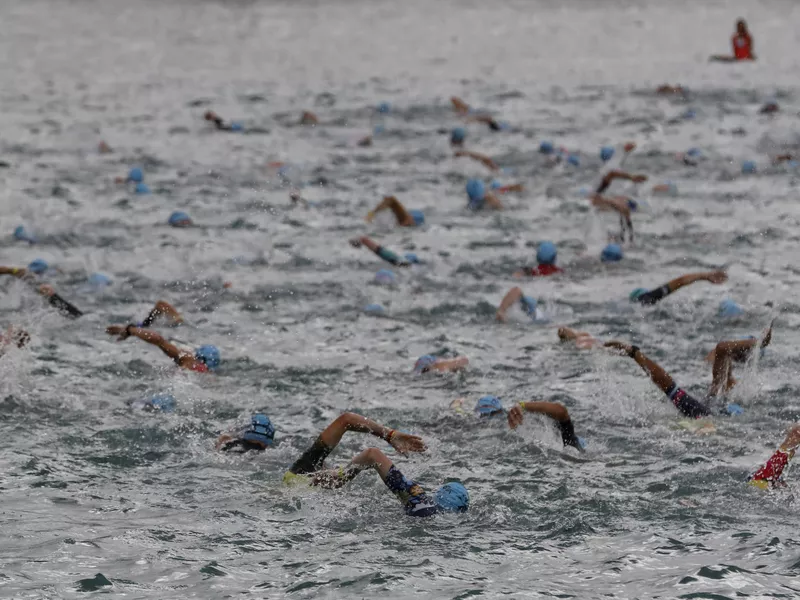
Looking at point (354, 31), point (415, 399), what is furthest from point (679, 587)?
point (354, 31)

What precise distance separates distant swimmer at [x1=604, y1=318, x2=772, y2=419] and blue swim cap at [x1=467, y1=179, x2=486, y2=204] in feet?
24.5

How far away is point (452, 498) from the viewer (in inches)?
313

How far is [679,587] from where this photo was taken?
23.2ft

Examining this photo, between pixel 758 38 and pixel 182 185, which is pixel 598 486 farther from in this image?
pixel 758 38

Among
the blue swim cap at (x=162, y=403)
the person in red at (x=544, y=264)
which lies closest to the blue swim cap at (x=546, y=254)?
the person in red at (x=544, y=264)

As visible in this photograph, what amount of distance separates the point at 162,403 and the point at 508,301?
14.0ft

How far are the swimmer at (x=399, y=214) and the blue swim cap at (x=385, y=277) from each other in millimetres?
2909

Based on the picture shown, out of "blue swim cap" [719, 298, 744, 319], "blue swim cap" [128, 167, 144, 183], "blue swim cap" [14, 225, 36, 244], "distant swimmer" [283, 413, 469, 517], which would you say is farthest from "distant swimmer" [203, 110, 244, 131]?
"distant swimmer" [283, 413, 469, 517]

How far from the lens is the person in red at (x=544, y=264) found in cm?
1446

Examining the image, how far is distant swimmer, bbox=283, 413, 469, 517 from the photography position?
7.96 m

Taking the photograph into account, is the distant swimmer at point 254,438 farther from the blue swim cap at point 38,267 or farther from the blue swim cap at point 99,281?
the blue swim cap at point 38,267

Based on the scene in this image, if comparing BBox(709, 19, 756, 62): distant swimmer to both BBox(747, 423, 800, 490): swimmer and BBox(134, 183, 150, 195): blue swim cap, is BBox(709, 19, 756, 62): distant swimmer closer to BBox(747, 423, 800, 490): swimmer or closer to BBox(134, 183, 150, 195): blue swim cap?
BBox(134, 183, 150, 195): blue swim cap

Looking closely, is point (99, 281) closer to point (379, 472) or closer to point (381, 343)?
point (381, 343)

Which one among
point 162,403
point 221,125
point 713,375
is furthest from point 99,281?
point 221,125
